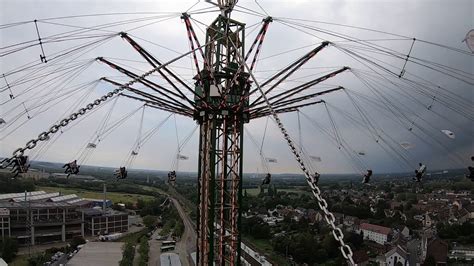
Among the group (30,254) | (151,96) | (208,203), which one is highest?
(151,96)

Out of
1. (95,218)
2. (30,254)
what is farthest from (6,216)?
(95,218)

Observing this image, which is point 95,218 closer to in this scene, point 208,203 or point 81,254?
point 81,254

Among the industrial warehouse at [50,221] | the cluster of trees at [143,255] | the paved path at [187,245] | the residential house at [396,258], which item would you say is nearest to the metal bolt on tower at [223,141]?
the cluster of trees at [143,255]

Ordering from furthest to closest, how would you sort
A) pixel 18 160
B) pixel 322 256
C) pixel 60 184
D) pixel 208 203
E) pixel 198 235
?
pixel 60 184 → pixel 322 256 → pixel 198 235 → pixel 208 203 → pixel 18 160

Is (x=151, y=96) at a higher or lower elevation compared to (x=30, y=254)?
A: higher

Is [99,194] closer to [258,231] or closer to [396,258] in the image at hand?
[258,231]

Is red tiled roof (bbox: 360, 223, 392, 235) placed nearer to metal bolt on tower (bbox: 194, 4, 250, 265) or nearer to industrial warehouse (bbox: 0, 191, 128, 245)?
industrial warehouse (bbox: 0, 191, 128, 245)
